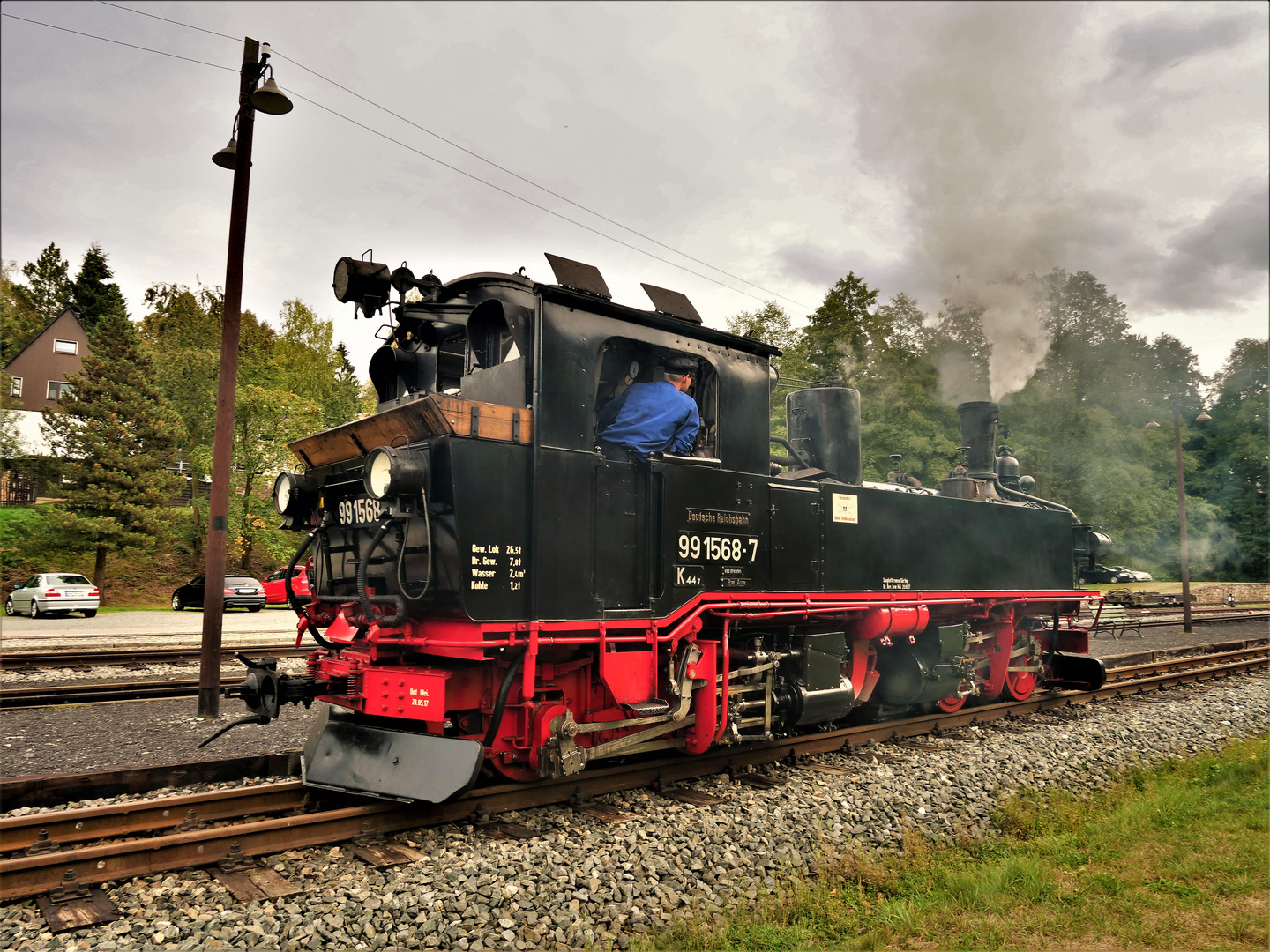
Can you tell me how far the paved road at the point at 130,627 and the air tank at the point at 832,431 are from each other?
13951 millimetres

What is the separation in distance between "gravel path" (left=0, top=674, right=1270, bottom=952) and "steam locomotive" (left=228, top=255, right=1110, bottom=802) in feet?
1.61

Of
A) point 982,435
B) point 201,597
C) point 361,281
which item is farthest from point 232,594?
point 982,435

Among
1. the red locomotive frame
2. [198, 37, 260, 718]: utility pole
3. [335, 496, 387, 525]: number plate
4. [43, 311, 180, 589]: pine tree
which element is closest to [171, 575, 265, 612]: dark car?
[43, 311, 180, 589]: pine tree

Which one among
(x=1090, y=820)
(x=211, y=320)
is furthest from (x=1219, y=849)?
(x=211, y=320)

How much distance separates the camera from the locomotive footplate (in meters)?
4.74

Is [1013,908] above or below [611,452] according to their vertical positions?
below

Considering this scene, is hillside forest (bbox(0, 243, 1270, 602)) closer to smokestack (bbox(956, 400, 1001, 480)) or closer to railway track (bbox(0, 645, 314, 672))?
smokestack (bbox(956, 400, 1001, 480))

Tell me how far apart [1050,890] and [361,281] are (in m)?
6.11

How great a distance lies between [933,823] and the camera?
575 centimetres

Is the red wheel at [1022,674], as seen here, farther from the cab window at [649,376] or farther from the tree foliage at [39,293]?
the tree foliage at [39,293]

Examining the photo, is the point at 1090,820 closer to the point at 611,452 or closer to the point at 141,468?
the point at 611,452

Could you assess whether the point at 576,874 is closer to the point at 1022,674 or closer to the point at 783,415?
the point at 1022,674

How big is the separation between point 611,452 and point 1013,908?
367cm

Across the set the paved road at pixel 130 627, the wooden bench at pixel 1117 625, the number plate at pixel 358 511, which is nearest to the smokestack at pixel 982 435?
the number plate at pixel 358 511
